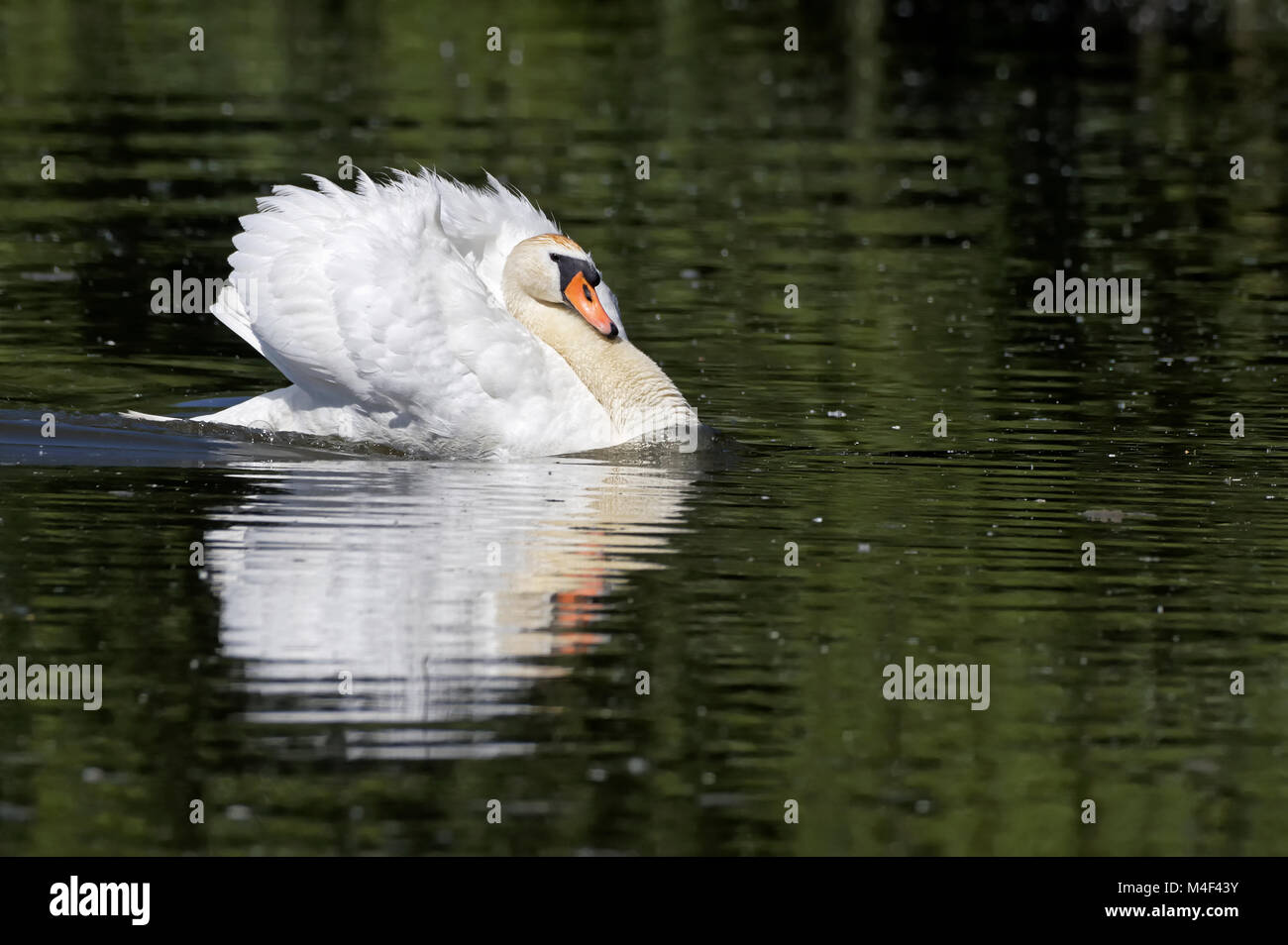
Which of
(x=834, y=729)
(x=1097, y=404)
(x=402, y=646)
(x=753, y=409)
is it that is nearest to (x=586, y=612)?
(x=402, y=646)

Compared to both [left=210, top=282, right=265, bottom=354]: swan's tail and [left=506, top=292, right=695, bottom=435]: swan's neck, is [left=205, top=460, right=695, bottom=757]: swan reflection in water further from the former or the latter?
[left=210, top=282, right=265, bottom=354]: swan's tail

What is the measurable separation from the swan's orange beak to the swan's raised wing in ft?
1.65

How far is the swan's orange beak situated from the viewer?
15.4 meters

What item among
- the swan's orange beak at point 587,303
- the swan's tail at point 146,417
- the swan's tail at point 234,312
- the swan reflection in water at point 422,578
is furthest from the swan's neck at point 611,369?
the swan's tail at point 146,417

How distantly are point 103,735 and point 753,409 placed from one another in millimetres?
7761

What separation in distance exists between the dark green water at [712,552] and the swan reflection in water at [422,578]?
0.03 m

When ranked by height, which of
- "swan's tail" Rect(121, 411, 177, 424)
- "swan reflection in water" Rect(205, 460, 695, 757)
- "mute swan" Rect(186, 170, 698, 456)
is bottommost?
"swan reflection in water" Rect(205, 460, 695, 757)

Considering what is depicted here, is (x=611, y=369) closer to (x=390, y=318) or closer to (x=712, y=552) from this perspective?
(x=390, y=318)

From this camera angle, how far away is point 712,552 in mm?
12672

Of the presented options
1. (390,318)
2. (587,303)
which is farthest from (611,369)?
(390,318)

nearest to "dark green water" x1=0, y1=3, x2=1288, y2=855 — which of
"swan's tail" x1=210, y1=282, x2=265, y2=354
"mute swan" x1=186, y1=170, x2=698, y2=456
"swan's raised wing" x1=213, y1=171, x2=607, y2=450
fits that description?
"mute swan" x1=186, y1=170, x2=698, y2=456

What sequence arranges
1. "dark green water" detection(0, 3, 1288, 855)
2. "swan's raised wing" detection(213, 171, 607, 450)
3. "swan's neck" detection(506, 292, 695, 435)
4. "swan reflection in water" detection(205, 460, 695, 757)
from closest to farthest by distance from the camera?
"dark green water" detection(0, 3, 1288, 855) → "swan reflection in water" detection(205, 460, 695, 757) → "swan's raised wing" detection(213, 171, 607, 450) → "swan's neck" detection(506, 292, 695, 435)

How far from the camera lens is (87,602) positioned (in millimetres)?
11492
